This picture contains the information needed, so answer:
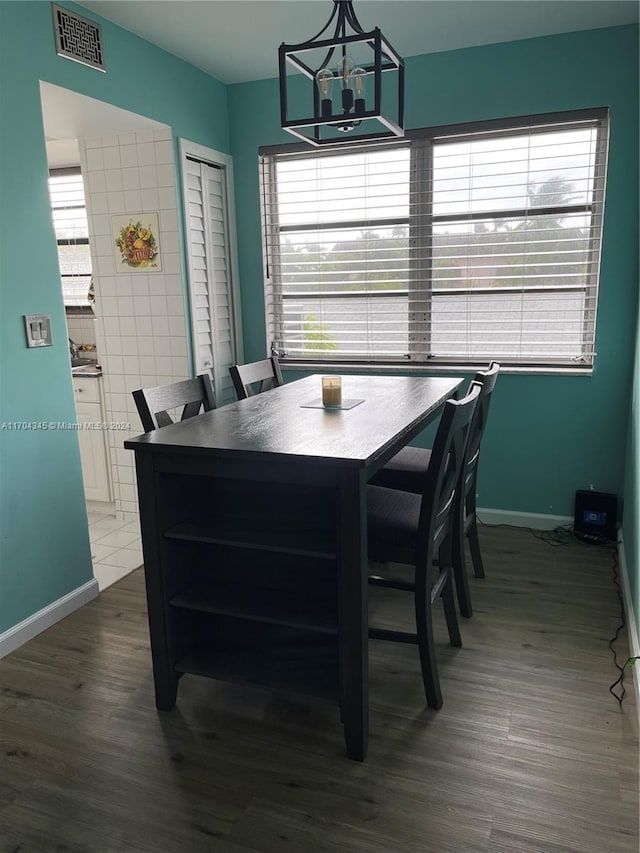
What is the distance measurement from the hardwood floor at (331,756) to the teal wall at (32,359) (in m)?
0.31

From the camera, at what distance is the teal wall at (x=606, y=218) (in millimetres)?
3158

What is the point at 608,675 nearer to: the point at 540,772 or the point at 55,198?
the point at 540,772

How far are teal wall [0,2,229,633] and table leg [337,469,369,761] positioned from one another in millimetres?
1446

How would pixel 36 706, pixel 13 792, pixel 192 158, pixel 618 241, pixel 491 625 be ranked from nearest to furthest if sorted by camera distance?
pixel 13 792, pixel 36 706, pixel 491 625, pixel 618 241, pixel 192 158

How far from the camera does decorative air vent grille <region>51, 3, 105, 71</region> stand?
260 centimetres

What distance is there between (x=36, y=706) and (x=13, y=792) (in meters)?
0.40

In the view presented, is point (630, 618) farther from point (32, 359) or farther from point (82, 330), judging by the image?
point (82, 330)

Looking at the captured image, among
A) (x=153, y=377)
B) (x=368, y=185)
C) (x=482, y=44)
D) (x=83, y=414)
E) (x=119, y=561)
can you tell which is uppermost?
(x=482, y=44)

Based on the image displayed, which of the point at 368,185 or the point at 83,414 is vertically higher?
the point at 368,185

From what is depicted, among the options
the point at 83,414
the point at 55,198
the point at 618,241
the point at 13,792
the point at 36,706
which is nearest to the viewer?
the point at 13,792

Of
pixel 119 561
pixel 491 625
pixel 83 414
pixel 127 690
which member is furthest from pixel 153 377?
pixel 491 625

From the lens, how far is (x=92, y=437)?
13.1 feet

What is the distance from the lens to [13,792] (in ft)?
5.82

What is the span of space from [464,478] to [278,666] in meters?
0.98
